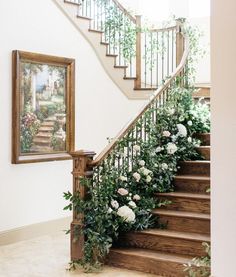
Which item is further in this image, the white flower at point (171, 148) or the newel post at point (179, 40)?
the newel post at point (179, 40)

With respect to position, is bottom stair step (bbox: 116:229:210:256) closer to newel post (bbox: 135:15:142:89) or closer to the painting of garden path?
the painting of garden path

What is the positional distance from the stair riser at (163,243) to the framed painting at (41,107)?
163 centimetres

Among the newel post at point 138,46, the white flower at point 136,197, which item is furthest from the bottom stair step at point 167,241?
the newel post at point 138,46

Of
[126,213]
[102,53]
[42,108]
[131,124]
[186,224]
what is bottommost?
[186,224]

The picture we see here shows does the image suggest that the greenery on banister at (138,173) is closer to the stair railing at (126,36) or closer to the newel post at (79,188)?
the newel post at (79,188)

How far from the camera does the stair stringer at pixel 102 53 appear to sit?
6.41m

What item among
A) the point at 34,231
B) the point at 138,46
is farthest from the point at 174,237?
the point at 138,46

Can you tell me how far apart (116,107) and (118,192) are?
2.49 metres

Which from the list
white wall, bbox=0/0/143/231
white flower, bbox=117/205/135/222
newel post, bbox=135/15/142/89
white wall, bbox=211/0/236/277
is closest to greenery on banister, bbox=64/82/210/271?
white flower, bbox=117/205/135/222

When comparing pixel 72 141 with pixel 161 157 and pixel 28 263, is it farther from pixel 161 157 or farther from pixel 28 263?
pixel 28 263

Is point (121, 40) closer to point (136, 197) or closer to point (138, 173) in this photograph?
point (138, 173)

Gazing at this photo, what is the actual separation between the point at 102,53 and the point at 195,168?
2.31 metres

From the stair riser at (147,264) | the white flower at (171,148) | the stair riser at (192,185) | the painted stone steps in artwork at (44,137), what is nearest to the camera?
the stair riser at (147,264)

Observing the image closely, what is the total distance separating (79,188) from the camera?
4.85 meters
